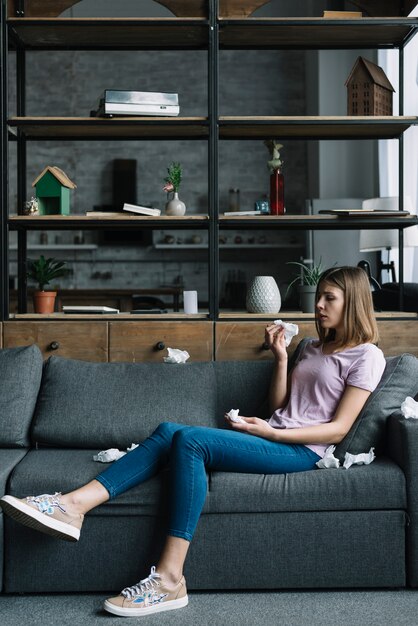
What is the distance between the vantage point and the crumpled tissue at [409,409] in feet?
8.55

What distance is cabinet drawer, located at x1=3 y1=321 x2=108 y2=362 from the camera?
3539 millimetres

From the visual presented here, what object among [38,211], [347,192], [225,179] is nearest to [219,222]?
[38,211]

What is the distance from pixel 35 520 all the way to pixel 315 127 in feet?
7.45

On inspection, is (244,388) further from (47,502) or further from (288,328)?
(47,502)

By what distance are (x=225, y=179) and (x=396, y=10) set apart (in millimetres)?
5536

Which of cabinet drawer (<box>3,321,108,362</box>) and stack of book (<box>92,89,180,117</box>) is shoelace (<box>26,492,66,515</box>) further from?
stack of book (<box>92,89,180,117</box>)

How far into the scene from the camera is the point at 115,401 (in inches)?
120

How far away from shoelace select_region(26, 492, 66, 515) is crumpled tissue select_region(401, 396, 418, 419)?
1.13 meters

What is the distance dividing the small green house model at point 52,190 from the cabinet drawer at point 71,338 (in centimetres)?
56

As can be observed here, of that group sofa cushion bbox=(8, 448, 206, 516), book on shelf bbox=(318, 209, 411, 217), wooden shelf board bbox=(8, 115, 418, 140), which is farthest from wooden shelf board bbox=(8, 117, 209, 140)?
sofa cushion bbox=(8, 448, 206, 516)

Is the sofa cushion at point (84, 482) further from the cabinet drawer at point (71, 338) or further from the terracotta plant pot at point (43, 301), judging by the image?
the terracotta plant pot at point (43, 301)

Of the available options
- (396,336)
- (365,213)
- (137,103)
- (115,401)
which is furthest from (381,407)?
(137,103)

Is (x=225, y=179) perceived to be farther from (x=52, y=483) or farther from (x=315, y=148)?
(x=52, y=483)

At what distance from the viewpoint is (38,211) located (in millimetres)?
3730
